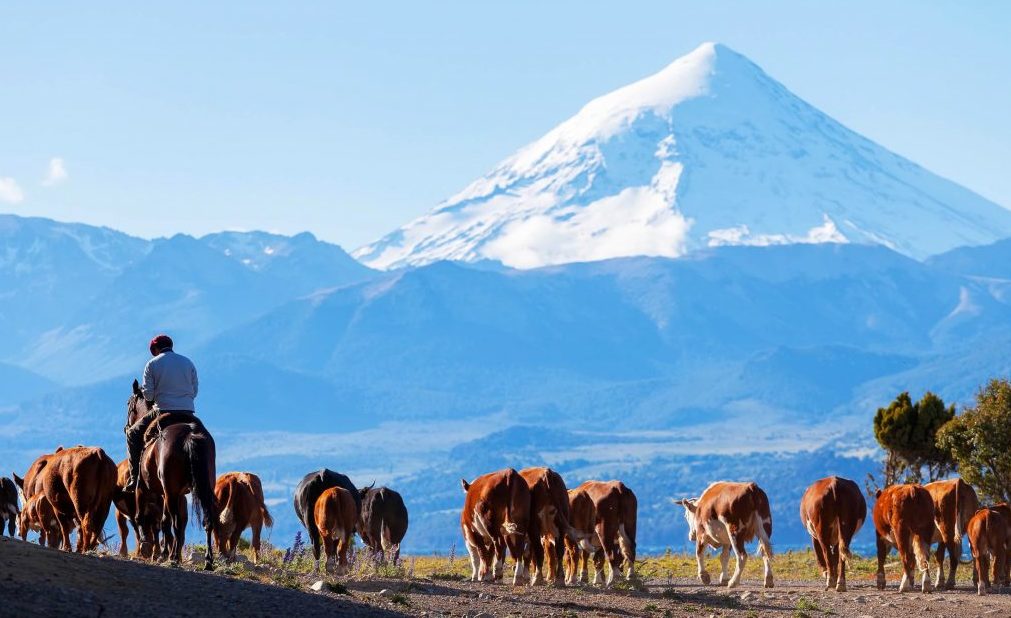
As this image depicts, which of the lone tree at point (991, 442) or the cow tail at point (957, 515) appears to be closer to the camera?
the cow tail at point (957, 515)

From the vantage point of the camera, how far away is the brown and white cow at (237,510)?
3154cm

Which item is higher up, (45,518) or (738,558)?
(45,518)

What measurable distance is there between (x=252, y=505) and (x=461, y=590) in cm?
697

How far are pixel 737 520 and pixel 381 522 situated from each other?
25.2ft

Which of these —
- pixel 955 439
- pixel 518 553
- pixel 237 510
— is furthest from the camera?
pixel 955 439

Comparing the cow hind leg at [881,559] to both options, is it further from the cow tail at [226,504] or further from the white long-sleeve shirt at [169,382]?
the white long-sleeve shirt at [169,382]

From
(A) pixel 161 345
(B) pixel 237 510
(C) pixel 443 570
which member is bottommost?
(C) pixel 443 570

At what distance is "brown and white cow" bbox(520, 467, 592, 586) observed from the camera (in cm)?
2883

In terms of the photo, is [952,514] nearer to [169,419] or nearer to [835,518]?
[835,518]

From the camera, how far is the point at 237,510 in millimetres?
31828

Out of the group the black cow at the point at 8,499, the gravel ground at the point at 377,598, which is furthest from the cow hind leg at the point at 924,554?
the black cow at the point at 8,499

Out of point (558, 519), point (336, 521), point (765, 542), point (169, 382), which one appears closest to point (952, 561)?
point (765, 542)

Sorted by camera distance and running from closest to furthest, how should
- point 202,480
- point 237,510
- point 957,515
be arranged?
point 202,480 < point 957,515 < point 237,510

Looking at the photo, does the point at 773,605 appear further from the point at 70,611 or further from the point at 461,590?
the point at 70,611
